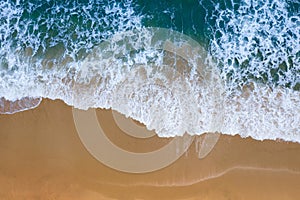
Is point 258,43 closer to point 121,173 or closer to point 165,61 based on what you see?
point 165,61

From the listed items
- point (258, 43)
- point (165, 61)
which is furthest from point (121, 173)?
point (258, 43)

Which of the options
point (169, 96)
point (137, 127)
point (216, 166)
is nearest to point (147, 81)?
point (169, 96)

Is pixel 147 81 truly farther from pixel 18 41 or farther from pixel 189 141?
pixel 18 41

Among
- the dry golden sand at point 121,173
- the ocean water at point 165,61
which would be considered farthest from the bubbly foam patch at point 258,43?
A: the dry golden sand at point 121,173

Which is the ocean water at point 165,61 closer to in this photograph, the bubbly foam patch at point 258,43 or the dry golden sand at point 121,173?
the bubbly foam patch at point 258,43

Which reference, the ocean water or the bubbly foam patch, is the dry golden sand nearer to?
the ocean water

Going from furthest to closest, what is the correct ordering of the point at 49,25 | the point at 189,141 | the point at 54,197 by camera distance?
the point at 49,25 → the point at 189,141 → the point at 54,197
